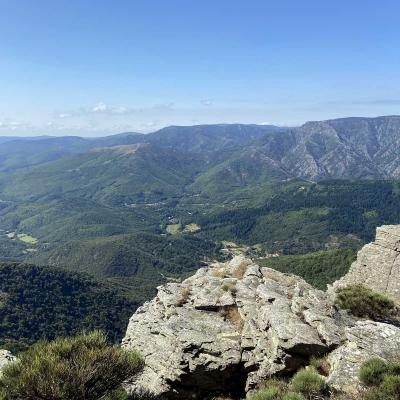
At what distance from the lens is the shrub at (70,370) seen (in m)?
23.0

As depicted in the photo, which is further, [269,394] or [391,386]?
[269,394]

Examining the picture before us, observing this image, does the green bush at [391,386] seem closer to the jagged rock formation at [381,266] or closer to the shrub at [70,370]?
the shrub at [70,370]

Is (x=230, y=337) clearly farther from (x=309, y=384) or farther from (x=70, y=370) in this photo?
(x=70, y=370)

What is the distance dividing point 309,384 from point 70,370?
45.4 feet

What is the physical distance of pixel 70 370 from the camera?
78.9 feet

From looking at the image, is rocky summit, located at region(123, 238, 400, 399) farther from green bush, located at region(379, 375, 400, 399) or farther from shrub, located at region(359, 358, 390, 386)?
green bush, located at region(379, 375, 400, 399)

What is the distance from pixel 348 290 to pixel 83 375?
2306cm

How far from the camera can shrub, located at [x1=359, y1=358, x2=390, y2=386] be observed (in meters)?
22.4

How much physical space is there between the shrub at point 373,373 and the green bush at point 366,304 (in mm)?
11426

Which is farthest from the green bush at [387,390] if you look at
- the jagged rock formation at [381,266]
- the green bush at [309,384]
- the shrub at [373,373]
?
the jagged rock formation at [381,266]

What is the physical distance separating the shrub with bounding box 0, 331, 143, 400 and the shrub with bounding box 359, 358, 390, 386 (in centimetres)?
1429

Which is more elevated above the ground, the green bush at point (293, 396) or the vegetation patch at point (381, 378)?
the vegetation patch at point (381, 378)

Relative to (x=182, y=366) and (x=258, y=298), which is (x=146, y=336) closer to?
(x=182, y=366)

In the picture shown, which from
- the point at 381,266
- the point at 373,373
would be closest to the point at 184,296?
the point at 381,266
